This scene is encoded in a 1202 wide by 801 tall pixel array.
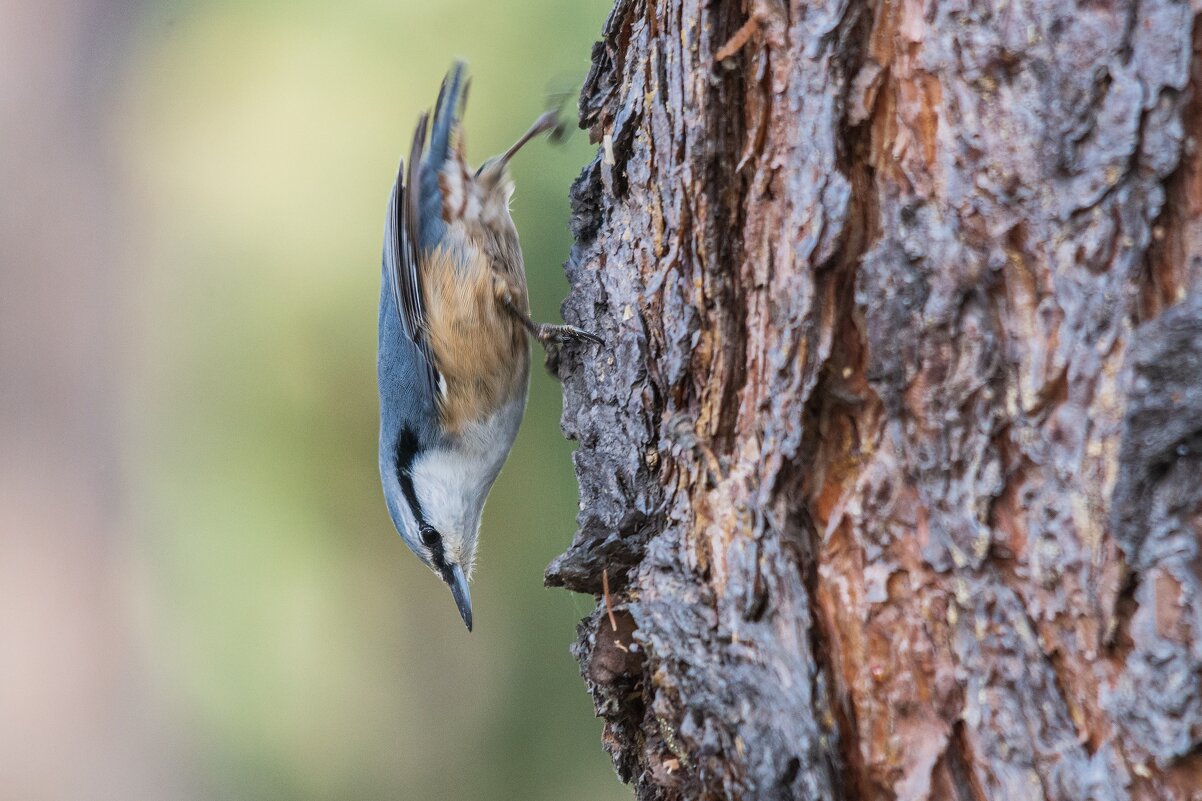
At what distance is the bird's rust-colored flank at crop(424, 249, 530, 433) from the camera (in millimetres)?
2482

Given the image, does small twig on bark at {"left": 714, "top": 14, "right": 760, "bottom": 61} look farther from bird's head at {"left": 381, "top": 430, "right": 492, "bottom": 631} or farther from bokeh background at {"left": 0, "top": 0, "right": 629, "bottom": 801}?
bokeh background at {"left": 0, "top": 0, "right": 629, "bottom": 801}

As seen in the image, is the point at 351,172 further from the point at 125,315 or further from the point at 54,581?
the point at 54,581

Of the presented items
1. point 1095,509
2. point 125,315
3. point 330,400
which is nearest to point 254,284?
point 330,400

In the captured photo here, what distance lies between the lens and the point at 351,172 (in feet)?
10.6

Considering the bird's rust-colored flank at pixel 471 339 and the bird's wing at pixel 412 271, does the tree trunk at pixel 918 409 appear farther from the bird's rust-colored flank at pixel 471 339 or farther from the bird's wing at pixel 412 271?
the bird's wing at pixel 412 271

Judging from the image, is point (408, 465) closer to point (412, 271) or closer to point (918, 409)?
point (412, 271)

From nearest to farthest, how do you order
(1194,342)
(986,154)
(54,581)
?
(1194,342) < (986,154) < (54,581)

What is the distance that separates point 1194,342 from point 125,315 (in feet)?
12.6

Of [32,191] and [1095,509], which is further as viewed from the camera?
[32,191]

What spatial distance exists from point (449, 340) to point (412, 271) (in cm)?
21

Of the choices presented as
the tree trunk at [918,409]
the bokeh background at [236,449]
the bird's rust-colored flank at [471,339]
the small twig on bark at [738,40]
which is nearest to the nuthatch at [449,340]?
the bird's rust-colored flank at [471,339]

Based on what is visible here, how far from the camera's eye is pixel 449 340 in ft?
8.21

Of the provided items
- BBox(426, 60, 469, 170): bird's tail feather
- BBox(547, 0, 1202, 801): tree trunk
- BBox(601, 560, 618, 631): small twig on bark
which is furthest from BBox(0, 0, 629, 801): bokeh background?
BBox(547, 0, 1202, 801): tree trunk

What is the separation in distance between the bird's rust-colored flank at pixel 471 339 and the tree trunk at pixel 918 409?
1112 mm
